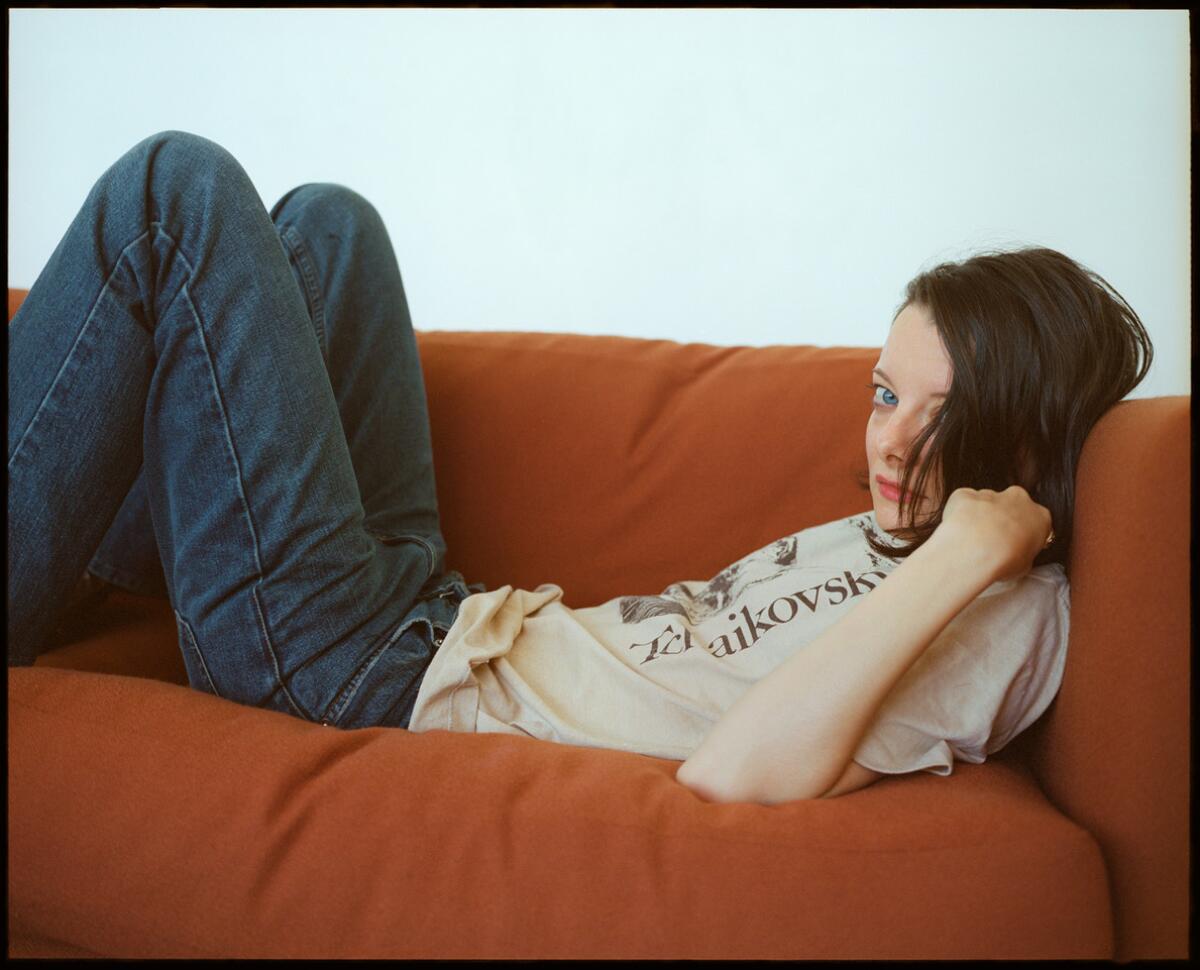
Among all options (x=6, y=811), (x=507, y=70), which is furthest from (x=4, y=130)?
(x=507, y=70)

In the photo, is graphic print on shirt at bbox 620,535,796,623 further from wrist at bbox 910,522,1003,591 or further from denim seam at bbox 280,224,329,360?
denim seam at bbox 280,224,329,360

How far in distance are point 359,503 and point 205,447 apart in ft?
0.49

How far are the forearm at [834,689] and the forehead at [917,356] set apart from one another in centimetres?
18

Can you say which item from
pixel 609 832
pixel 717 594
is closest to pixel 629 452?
pixel 717 594

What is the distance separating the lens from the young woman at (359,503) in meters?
0.79

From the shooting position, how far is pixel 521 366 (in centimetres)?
127

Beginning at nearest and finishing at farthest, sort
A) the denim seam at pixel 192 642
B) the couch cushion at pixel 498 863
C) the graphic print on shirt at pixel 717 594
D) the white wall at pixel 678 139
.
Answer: the couch cushion at pixel 498 863 < the denim seam at pixel 192 642 < the graphic print on shirt at pixel 717 594 < the white wall at pixel 678 139

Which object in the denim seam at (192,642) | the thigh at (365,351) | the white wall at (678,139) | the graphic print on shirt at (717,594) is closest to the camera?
the denim seam at (192,642)

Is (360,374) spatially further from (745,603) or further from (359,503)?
(745,603)

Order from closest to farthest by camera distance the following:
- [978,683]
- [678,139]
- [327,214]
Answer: [978,683], [327,214], [678,139]

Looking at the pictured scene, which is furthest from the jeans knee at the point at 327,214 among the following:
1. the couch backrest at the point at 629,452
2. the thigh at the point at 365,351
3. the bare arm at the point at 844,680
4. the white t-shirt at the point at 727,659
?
the bare arm at the point at 844,680

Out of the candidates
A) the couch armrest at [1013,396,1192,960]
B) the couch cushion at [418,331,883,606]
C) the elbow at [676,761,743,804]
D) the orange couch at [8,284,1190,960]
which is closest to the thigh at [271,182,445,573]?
the couch cushion at [418,331,883,606]

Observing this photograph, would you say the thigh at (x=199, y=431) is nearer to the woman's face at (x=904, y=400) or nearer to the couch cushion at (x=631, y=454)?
the couch cushion at (x=631, y=454)

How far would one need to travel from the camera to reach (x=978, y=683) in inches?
30.1
